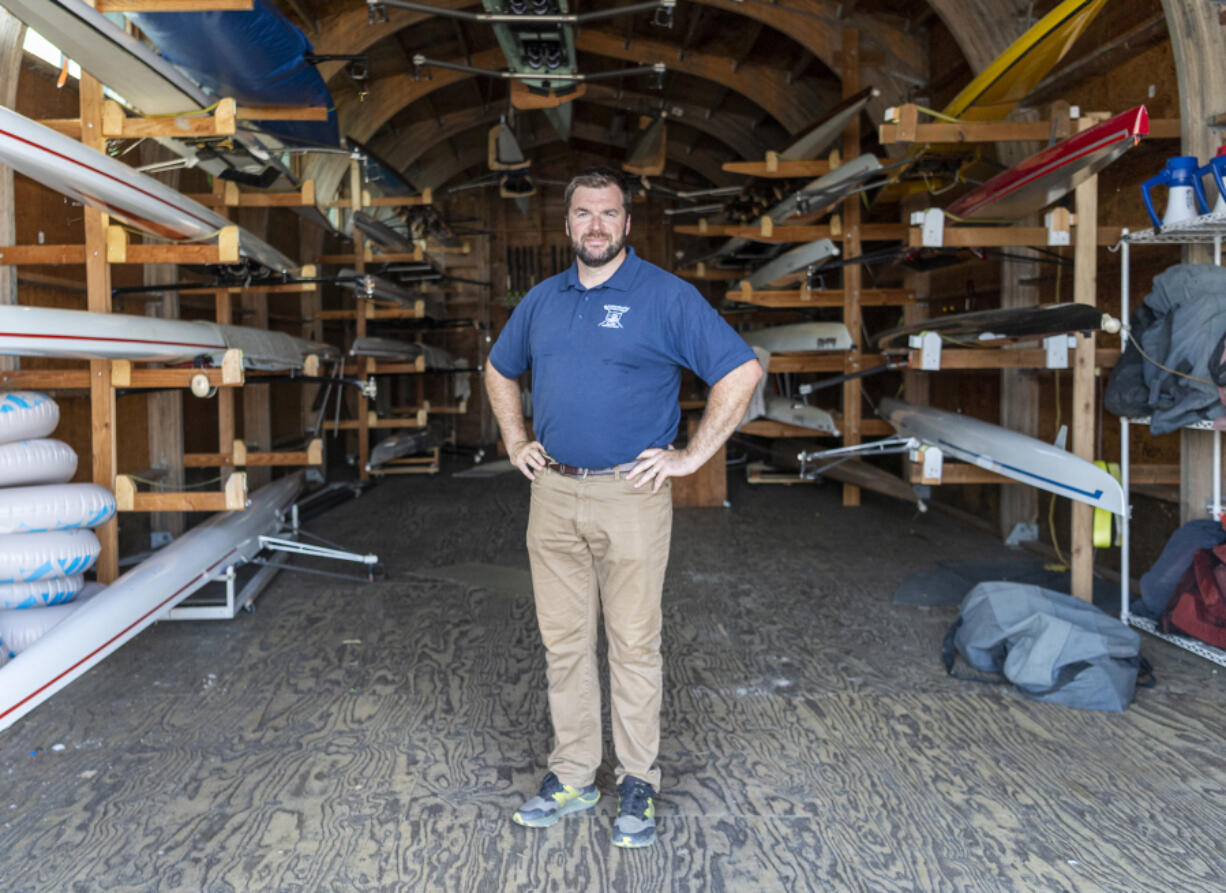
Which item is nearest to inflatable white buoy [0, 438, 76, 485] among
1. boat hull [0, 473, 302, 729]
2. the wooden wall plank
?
boat hull [0, 473, 302, 729]

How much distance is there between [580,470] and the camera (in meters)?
2.24

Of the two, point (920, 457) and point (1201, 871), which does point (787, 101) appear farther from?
point (1201, 871)

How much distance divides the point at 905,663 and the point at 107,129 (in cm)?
394

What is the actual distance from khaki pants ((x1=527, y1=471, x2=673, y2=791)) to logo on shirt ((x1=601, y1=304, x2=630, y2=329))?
358mm

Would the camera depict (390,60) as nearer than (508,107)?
Yes

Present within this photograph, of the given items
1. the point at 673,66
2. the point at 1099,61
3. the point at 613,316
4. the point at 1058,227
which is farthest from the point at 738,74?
the point at 613,316

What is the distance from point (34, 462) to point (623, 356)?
8.40 feet

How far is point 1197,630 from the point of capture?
11.1 feet

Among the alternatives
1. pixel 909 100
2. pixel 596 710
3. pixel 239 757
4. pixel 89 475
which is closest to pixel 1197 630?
pixel 596 710

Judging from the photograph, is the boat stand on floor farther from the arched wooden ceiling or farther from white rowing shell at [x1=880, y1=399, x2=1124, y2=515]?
white rowing shell at [x1=880, y1=399, x2=1124, y2=515]

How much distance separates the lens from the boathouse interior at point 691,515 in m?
2.20

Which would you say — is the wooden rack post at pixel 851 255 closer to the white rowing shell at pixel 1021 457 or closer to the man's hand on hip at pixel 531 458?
the white rowing shell at pixel 1021 457

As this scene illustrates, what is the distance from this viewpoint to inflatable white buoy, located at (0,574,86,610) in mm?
3258

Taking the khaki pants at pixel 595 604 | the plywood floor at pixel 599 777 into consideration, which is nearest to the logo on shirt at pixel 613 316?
the khaki pants at pixel 595 604
